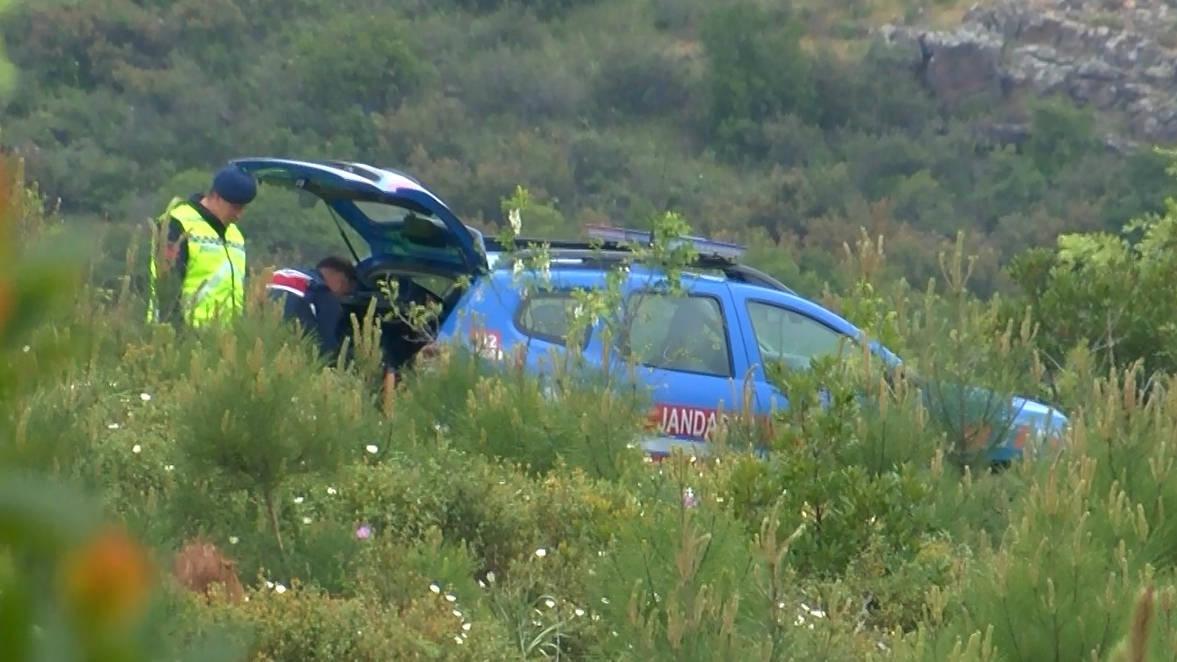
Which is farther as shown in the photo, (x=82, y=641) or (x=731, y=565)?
(x=731, y=565)

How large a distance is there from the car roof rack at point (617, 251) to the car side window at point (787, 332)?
0.72 ft

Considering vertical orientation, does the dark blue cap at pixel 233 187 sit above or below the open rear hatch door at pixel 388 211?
above

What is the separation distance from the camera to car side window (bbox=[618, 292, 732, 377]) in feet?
29.9

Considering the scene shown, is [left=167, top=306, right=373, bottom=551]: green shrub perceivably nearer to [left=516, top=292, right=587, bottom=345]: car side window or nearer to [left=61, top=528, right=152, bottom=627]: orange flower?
[left=516, top=292, right=587, bottom=345]: car side window

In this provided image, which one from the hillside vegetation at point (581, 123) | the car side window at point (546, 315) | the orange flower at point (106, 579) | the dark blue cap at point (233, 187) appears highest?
the orange flower at point (106, 579)

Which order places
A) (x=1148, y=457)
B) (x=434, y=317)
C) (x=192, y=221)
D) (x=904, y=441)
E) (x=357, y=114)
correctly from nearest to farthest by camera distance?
(x=1148, y=457), (x=904, y=441), (x=192, y=221), (x=434, y=317), (x=357, y=114)

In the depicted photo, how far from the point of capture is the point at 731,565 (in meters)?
4.16

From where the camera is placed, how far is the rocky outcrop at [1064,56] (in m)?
35.3

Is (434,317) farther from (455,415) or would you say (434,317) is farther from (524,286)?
(455,415)

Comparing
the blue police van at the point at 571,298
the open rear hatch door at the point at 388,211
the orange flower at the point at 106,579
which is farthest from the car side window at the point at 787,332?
the orange flower at the point at 106,579

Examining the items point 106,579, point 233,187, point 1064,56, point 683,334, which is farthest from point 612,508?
point 1064,56

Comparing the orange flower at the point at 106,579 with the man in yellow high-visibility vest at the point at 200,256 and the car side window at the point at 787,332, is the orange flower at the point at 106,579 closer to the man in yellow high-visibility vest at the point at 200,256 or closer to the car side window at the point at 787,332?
the man in yellow high-visibility vest at the point at 200,256

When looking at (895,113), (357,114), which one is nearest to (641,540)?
(357,114)

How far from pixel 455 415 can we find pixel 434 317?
2.19 meters
